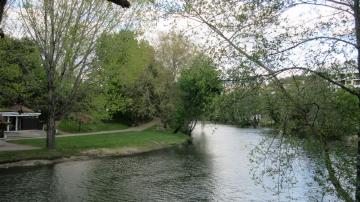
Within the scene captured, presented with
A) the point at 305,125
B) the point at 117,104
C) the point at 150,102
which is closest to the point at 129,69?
the point at 117,104

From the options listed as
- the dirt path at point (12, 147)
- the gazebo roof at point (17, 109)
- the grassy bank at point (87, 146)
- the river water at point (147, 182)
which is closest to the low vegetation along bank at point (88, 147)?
the grassy bank at point (87, 146)

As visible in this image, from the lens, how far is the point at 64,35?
30828mm

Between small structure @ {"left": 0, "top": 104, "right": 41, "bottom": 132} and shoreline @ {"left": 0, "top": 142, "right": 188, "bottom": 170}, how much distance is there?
10.2m

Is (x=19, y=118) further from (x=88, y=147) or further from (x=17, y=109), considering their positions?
(x=88, y=147)

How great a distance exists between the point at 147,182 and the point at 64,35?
41.9 ft

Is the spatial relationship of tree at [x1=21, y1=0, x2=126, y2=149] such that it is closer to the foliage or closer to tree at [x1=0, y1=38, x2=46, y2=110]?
tree at [x1=0, y1=38, x2=46, y2=110]

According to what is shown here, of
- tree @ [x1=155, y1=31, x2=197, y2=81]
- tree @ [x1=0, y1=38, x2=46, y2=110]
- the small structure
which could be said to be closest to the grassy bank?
tree @ [x1=0, y1=38, x2=46, y2=110]

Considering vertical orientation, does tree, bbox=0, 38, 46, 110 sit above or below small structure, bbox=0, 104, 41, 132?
above

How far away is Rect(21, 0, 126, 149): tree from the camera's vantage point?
30.6m

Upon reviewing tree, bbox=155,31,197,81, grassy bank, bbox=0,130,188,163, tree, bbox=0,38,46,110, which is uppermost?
tree, bbox=155,31,197,81

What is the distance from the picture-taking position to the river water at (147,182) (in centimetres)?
1975

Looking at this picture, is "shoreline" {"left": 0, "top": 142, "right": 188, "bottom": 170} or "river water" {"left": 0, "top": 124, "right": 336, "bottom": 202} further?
"shoreline" {"left": 0, "top": 142, "right": 188, "bottom": 170}

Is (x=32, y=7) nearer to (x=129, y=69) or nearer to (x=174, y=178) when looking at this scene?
(x=129, y=69)

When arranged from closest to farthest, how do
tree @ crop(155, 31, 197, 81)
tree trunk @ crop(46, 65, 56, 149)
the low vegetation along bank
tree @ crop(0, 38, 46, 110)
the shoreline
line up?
1. tree @ crop(0, 38, 46, 110)
2. the shoreline
3. the low vegetation along bank
4. tree trunk @ crop(46, 65, 56, 149)
5. tree @ crop(155, 31, 197, 81)
